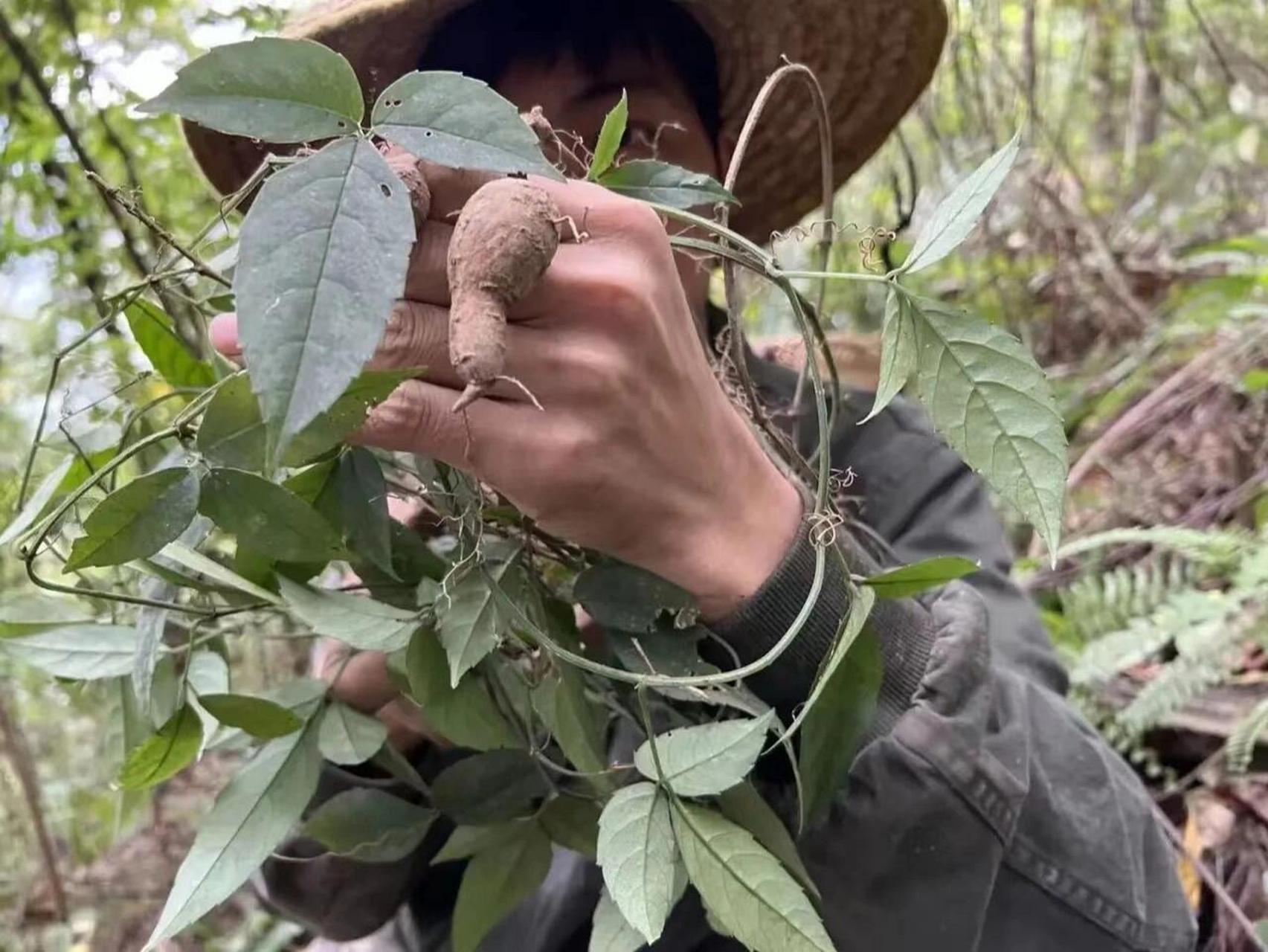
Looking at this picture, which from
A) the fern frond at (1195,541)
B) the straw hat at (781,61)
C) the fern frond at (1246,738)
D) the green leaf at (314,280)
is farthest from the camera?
the fern frond at (1195,541)

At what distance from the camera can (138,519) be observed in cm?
31

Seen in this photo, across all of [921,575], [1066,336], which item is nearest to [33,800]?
[921,575]

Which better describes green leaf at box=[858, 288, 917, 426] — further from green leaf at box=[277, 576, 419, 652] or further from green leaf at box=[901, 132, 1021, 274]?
green leaf at box=[277, 576, 419, 652]

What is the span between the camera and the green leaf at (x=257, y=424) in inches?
11.2

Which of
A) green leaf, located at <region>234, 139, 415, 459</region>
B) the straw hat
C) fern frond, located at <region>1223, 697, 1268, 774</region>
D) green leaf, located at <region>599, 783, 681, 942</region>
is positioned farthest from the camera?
fern frond, located at <region>1223, 697, 1268, 774</region>

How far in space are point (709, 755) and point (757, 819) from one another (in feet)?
0.27

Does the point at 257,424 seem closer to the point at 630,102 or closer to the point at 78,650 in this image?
the point at 78,650

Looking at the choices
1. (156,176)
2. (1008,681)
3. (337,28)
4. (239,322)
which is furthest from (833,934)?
(156,176)

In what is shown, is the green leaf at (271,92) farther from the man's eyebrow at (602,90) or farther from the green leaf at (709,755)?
the man's eyebrow at (602,90)

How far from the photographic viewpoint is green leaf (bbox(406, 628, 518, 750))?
1.21 ft

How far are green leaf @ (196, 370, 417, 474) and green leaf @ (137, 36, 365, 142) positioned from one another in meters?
0.07

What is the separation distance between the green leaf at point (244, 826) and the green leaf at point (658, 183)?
0.27 m

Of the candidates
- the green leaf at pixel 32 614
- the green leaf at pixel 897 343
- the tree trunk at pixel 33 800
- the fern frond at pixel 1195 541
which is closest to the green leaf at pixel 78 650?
the green leaf at pixel 32 614

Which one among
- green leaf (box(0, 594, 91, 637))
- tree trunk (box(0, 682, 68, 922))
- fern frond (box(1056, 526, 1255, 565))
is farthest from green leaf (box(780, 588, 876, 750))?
tree trunk (box(0, 682, 68, 922))
